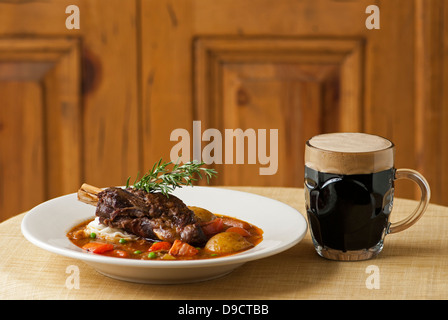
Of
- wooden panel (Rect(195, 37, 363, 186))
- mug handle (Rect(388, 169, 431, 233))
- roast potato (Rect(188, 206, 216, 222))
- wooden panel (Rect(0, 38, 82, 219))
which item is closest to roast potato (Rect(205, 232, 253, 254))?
roast potato (Rect(188, 206, 216, 222))

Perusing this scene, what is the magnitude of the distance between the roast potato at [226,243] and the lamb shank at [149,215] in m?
0.03

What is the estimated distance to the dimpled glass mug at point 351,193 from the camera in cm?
124

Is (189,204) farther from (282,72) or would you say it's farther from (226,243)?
(282,72)

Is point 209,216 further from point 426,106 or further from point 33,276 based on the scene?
point 426,106

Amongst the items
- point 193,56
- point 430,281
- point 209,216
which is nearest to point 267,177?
point 193,56

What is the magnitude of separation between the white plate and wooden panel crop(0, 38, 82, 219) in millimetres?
1342

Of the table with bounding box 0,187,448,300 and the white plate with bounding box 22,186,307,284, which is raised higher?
the white plate with bounding box 22,186,307,284

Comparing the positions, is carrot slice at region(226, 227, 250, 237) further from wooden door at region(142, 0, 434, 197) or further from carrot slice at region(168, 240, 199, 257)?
wooden door at region(142, 0, 434, 197)

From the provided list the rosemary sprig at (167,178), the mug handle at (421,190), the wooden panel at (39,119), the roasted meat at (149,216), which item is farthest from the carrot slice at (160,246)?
the wooden panel at (39,119)

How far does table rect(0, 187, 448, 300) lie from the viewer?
1.17 m

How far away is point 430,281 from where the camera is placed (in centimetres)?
123

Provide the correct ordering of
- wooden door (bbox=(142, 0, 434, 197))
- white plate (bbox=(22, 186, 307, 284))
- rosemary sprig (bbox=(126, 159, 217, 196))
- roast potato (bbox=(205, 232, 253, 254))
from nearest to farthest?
white plate (bbox=(22, 186, 307, 284)) < roast potato (bbox=(205, 232, 253, 254)) < rosemary sprig (bbox=(126, 159, 217, 196)) < wooden door (bbox=(142, 0, 434, 197))

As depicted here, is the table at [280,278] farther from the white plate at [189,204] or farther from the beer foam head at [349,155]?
the beer foam head at [349,155]

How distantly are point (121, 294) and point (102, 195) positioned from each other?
0.78ft
